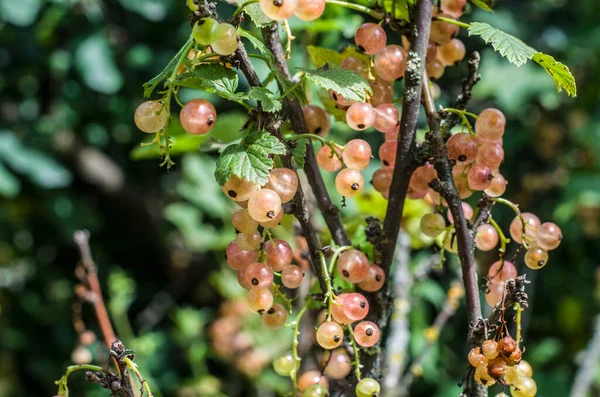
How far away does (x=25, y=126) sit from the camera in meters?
1.90

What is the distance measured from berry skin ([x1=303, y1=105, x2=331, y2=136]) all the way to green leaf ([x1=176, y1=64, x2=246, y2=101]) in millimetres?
119

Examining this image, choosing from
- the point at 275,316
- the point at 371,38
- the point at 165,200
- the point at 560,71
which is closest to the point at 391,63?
the point at 371,38

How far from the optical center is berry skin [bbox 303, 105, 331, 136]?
60 centimetres

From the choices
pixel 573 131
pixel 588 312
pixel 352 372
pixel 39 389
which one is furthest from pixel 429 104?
pixel 39 389

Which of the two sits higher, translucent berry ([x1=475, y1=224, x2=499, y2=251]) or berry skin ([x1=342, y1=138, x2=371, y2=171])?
berry skin ([x1=342, y1=138, x2=371, y2=171])

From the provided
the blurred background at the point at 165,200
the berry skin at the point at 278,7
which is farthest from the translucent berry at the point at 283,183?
the blurred background at the point at 165,200

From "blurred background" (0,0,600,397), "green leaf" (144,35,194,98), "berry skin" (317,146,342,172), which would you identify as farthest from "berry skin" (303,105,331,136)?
"blurred background" (0,0,600,397)

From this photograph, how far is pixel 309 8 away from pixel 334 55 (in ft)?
0.56

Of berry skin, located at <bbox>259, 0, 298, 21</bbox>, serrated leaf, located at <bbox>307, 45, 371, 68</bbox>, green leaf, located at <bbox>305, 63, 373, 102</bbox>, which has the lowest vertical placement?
green leaf, located at <bbox>305, 63, 373, 102</bbox>

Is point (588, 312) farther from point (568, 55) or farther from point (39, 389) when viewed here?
point (39, 389)

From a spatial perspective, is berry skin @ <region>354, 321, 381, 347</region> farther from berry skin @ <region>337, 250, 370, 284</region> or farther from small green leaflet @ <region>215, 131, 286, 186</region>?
small green leaflet @ <region>215, 131, 286, 186</region>

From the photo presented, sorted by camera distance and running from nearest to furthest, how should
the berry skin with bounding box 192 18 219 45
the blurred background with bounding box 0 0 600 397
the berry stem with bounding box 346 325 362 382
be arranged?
the berry skin with bounding box 192 18 219 45 → the berry stem with bounding box 346 325 362 382 → the blurred background with bounding box 0 0 600 397

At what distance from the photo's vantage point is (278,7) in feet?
1.46

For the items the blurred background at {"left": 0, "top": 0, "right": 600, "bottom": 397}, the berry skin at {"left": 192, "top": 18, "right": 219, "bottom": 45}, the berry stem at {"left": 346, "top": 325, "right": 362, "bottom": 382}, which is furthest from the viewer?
the blurred background at {"left": 0, "top": 0, "right": 600, "bottom": 397}
